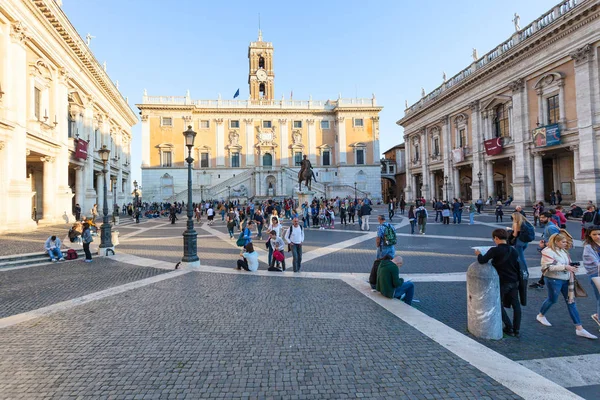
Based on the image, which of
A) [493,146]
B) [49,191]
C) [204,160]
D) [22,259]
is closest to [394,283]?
[22,259]

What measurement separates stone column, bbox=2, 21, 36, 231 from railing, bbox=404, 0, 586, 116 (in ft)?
109

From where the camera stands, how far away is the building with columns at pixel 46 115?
1680 centimetres

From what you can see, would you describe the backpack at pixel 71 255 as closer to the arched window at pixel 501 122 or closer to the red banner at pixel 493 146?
the red banner at pixel 493 146

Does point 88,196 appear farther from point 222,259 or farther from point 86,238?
point 222,259

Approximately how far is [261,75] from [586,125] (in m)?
52.1

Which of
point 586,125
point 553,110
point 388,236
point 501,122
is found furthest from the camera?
point 501,122

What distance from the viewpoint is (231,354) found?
13.3ft

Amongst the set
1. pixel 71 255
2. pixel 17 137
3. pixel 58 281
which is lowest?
pixel 58 281

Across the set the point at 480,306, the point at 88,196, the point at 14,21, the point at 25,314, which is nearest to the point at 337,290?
the point at 480,306

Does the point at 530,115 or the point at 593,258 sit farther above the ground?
the point at 530,115

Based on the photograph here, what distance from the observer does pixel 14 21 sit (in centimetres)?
1702

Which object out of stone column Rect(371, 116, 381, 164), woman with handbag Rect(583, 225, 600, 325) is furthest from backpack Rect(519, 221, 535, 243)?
stone column Rect(371, 116, 381, 164)

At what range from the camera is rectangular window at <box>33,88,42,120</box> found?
19922 mm

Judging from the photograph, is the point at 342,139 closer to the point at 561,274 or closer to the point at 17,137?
the point at 17,137
